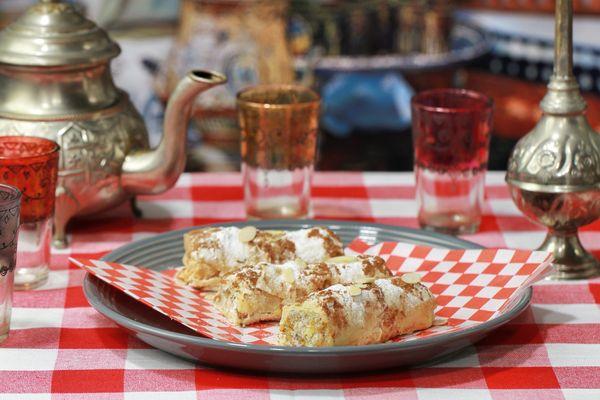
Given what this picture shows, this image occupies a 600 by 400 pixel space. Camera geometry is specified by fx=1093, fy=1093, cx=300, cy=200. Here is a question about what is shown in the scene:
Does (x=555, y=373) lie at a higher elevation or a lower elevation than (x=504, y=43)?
higher

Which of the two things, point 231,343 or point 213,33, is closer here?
point 231,343

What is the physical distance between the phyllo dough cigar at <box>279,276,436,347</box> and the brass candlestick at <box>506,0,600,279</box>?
0.26m

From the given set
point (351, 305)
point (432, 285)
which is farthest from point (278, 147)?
point (351, 305)

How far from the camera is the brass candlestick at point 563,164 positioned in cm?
115

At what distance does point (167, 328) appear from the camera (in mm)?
1000

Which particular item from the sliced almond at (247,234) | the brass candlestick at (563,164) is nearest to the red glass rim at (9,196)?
the sliced almond at (247,234)

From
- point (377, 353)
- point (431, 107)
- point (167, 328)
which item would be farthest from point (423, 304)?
point (431, 107)

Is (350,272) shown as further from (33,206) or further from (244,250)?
(33,206)

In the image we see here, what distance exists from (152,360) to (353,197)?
596mm

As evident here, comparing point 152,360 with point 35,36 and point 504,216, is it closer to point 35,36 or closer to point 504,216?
point 35,36

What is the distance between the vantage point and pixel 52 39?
1.29 meters

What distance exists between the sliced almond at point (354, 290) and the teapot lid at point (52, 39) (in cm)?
52

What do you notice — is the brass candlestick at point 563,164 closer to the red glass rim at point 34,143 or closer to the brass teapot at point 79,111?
the brass teapot at point 79,111

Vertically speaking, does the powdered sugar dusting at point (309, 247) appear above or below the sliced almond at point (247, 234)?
below
